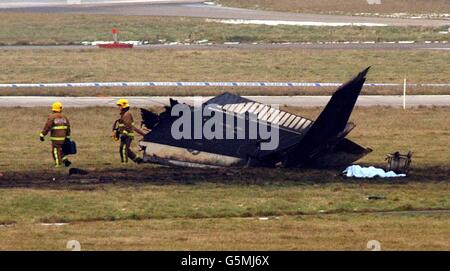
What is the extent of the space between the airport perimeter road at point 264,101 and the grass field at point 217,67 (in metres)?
1.49

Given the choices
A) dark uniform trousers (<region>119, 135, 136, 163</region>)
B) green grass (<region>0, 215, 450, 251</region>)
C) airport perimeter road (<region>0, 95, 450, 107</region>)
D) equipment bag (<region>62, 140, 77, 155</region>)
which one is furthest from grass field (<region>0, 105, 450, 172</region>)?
green grass (<region>0, 215, 450, 251</region>)

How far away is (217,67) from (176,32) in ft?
67.8

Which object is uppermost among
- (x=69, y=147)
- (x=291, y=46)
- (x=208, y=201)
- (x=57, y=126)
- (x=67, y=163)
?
(x=57, y=126)

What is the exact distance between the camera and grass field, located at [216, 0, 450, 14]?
320ft

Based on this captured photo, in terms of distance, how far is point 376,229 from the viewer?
22.5 metres

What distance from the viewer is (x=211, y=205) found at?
25312 millimetres

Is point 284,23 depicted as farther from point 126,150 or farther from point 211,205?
point 211,205

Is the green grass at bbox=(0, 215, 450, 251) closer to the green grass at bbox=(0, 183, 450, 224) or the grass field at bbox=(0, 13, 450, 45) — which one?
the green grass at bbox=(0, 183, 450, 224)

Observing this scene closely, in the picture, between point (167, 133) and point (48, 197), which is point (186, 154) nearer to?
point (167, 133)

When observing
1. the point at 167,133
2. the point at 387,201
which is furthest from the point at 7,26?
the point at 387,201

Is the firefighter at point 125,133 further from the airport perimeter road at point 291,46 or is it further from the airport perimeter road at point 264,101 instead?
the airport perimeter road at point 291,46

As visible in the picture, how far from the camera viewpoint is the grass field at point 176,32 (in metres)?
73.0

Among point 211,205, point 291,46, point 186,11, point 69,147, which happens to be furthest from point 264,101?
point 186,11

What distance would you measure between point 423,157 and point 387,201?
7.12 m
